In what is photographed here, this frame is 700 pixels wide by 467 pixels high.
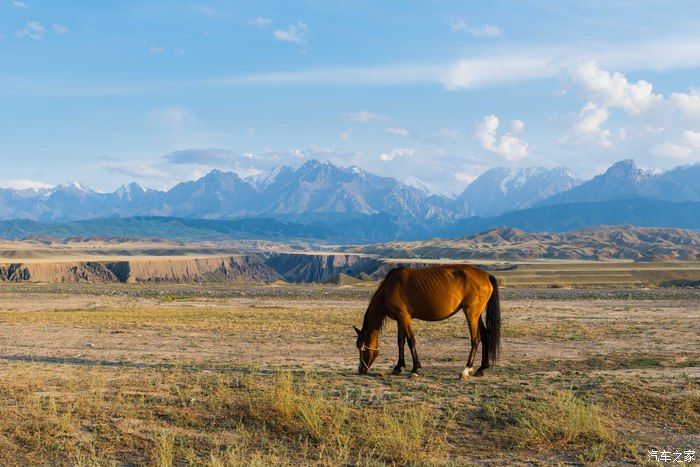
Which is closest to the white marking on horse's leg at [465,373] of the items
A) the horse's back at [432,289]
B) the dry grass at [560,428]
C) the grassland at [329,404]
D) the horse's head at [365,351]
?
the grassland at [329,404]

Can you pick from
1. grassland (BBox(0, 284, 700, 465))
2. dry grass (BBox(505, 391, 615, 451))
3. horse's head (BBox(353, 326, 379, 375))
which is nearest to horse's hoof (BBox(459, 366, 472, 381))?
grassland (BBox(0, 284, 700, 465))

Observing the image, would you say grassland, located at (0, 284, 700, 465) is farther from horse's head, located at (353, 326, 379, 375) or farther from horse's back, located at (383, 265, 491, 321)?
horse's back, located at (383, 265, 491, 321)

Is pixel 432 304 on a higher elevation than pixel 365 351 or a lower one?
higher

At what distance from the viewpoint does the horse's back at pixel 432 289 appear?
14.4 meters

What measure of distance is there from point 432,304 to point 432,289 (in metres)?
0.35

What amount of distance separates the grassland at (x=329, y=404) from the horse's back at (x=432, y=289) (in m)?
1.64

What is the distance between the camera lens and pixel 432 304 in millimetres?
14398

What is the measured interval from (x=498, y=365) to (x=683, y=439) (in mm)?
6670

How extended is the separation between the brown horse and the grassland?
0.76 meters

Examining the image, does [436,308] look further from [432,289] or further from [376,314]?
[376,314]

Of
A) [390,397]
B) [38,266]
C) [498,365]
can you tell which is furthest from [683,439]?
[38,266]

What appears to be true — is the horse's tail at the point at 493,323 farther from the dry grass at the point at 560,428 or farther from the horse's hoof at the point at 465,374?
the dry grass at the point at 560,428

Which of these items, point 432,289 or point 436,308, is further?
point 432,289

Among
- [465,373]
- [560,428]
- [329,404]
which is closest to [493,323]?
[465,373]
